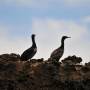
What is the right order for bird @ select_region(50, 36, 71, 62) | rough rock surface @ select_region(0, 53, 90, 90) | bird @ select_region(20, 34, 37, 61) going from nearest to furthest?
rough rock surface @ select_region(0, 53, 90, 90)
bird @ select_region(50, 36, 71, 62)
bird @ select_region(20, 34, 37, 61)

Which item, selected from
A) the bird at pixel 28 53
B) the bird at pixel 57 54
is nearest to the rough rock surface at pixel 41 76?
the bird at pixel 57 54

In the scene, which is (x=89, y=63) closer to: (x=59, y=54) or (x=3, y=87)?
(x=59, y=54)

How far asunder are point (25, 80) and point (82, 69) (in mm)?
3720

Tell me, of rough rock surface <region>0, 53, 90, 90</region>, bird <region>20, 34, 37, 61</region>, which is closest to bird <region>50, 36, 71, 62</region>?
bird <region>20, 34, 37, 61</region>

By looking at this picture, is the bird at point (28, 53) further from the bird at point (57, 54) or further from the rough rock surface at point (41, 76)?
the rough rock surface at point (41, 76)

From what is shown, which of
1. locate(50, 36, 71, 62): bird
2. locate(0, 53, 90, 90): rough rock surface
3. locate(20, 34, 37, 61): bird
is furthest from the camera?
locate(20, 34, 37, 61): bird

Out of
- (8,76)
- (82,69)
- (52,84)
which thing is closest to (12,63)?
(8,76)

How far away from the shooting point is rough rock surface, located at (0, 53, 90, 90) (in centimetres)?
2631

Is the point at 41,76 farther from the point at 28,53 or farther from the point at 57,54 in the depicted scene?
the point at 28,53

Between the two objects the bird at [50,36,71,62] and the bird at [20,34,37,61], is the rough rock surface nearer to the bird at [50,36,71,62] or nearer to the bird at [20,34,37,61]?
the bird at [50,36,71,62]

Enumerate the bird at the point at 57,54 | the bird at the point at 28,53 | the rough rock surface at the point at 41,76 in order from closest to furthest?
the rough rock surface at the point at 41,76
the bird at the point at 57,54
the bird at the point at 28,53

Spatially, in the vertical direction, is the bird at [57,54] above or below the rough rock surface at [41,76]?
above

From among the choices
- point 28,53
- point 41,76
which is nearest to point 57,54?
point 28,53

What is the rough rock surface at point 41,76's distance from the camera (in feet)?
86.3
